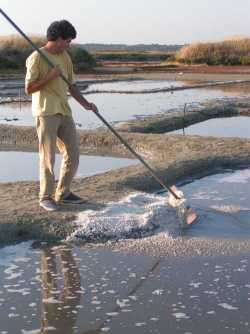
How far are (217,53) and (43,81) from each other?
46721mm

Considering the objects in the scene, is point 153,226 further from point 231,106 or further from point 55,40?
point 231,106

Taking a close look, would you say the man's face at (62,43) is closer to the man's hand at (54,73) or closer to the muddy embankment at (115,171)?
the man's hand at (54,73)

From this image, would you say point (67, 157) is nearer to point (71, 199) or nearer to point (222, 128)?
point (71, 199)

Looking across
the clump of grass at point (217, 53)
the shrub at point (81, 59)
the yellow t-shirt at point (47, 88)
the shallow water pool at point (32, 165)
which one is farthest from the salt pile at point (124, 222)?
the clump of grass at point (217, 53)

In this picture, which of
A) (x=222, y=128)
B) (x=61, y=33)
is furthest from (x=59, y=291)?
(x=222, y=128)

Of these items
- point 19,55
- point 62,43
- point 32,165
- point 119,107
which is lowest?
point 119,107

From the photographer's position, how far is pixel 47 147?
5.45 m

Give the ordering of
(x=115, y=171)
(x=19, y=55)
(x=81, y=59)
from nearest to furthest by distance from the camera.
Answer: (x=115, y=171) < (x=19, y=55) < (x=81, y=59)

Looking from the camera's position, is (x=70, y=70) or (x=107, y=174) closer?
(x=70, y=70)

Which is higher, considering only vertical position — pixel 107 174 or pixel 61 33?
pixel 61 33

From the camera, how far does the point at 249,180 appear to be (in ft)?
23.9

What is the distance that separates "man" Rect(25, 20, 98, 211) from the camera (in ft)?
17.5

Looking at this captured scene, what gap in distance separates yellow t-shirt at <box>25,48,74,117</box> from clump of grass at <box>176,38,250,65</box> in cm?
4531

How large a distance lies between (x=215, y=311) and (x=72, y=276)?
3.46 ft
